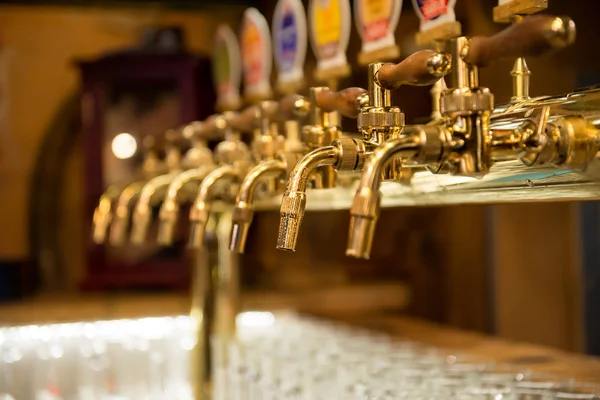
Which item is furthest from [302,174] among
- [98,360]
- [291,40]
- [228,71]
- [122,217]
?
[228,71]

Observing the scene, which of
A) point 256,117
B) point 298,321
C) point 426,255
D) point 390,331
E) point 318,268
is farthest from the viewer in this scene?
point 318,268

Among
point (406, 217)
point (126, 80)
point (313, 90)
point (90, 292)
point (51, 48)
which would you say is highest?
point (51, 48)

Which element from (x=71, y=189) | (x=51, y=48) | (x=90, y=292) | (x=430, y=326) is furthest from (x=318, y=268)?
(x=430, y=326)

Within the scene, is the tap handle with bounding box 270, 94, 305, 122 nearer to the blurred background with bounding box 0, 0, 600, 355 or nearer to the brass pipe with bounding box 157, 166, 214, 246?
the brass pipe with bounding box 157, 166, 214, 246

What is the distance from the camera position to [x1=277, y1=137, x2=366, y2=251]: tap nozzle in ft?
3.07

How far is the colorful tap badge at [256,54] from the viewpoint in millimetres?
1950

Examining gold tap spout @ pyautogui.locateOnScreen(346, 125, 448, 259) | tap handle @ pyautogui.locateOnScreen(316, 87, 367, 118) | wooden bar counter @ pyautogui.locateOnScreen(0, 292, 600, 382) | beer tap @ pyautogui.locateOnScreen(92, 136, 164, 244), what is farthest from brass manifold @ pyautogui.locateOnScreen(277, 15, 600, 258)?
beer tap @ pyautogui.locateOnScreen(92, 136, 164, 244)

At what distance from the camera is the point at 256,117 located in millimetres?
1438

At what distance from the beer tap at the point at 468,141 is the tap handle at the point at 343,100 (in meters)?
0.19

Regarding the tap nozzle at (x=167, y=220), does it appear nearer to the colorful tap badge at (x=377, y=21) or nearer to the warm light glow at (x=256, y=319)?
the colorful tap badge at (x=377, y=21)

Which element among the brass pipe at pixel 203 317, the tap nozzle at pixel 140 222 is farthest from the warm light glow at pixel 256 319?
the tap nozzle at pixel 140 222

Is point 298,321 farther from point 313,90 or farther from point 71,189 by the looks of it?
point 71,189

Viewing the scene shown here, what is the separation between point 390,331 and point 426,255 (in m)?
1.27

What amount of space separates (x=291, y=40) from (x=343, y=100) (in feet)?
2.37
